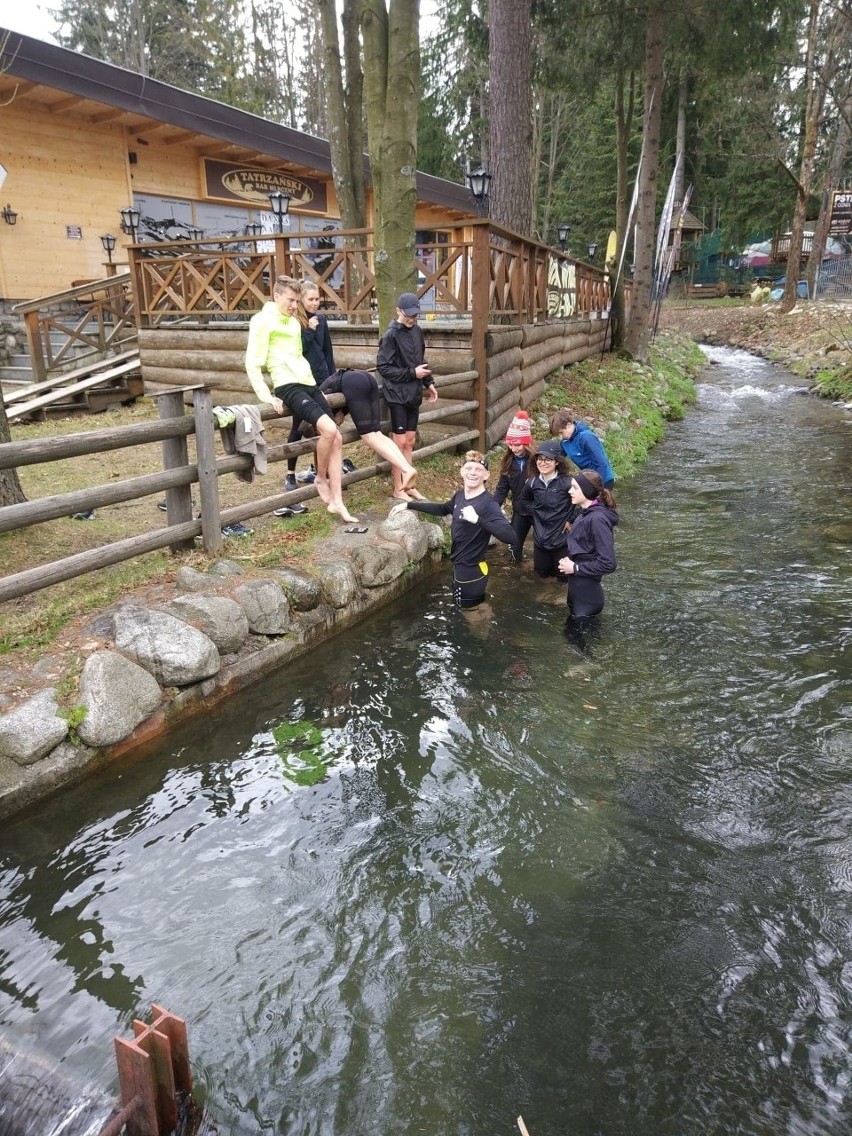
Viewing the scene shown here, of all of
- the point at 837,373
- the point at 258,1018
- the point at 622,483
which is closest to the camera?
the point at 258,1018

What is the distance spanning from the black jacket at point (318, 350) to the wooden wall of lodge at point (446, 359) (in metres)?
1.29

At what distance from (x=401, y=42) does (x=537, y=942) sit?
25.8 ft

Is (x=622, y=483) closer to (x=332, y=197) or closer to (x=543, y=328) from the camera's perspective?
(x=543, y=328)

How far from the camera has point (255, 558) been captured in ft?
18.6

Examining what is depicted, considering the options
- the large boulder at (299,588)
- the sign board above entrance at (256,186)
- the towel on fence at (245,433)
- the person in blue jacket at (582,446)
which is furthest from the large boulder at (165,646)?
the sign board above entrance at (256,186)

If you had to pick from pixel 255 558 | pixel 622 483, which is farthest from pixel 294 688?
pixel 622 483

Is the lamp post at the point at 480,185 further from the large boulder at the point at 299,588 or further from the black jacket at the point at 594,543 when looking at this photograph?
the large boulder at the point at 299,588

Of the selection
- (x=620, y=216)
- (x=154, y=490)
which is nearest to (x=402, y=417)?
(x=154, y=490)

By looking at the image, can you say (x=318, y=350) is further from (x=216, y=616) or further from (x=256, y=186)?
(x=256, y=186)

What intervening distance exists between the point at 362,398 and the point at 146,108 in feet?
40.7

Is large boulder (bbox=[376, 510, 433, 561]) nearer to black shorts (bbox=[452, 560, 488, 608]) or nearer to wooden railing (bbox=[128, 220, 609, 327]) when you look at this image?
black shorts (bbox=[452, 560, 488, 608])

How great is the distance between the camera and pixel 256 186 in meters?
19.4

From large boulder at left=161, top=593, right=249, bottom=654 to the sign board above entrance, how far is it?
15.8 metres

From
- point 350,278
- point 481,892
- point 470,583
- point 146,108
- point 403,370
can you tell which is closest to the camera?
point 481,892
